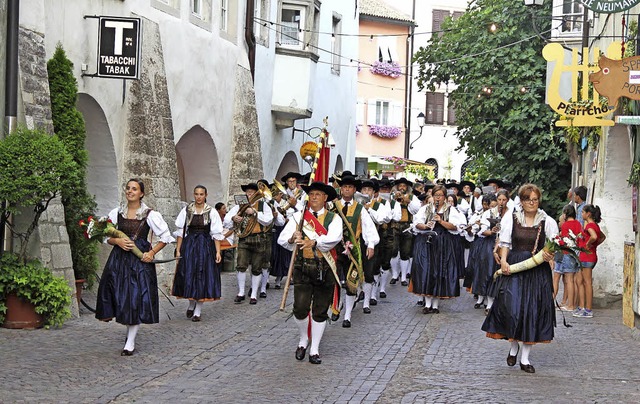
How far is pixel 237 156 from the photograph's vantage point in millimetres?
24594

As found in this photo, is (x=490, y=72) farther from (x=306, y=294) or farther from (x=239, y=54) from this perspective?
(x=306, y=294)

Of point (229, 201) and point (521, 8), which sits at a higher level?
point (521, 8)

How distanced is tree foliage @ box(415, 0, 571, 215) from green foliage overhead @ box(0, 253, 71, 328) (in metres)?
18.2

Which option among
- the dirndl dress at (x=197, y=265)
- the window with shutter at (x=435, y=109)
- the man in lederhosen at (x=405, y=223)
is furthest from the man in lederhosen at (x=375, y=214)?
the window with shutter at (x=435, y=109)

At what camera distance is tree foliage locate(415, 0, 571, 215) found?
30419mm

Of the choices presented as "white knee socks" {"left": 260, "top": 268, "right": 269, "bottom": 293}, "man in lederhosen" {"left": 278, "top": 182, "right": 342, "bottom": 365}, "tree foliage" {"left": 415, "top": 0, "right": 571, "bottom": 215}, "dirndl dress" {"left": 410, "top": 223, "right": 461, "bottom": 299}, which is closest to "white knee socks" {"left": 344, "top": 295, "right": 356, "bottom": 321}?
"dirndl dress" {"left": 410, "top": 223, "right": 461, "bottom": 299}

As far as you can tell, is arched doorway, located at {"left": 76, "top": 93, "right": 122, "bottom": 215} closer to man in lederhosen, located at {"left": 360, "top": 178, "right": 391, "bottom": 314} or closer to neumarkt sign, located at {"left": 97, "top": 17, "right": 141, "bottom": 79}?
neumarkt sign, located at {"left": 97, "top": 17, "right": 141, "bottom": 79}

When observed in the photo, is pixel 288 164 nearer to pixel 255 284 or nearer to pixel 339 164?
pixel 339 164

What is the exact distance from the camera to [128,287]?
11734mm

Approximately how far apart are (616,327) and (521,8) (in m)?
17.7

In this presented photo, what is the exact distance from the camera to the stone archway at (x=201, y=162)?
2342cm

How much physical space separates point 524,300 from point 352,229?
284 centimetres

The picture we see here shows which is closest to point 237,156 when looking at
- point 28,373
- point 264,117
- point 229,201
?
point 229,201

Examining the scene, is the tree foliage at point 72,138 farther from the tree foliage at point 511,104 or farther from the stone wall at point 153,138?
the tree foliage at point 511,104
